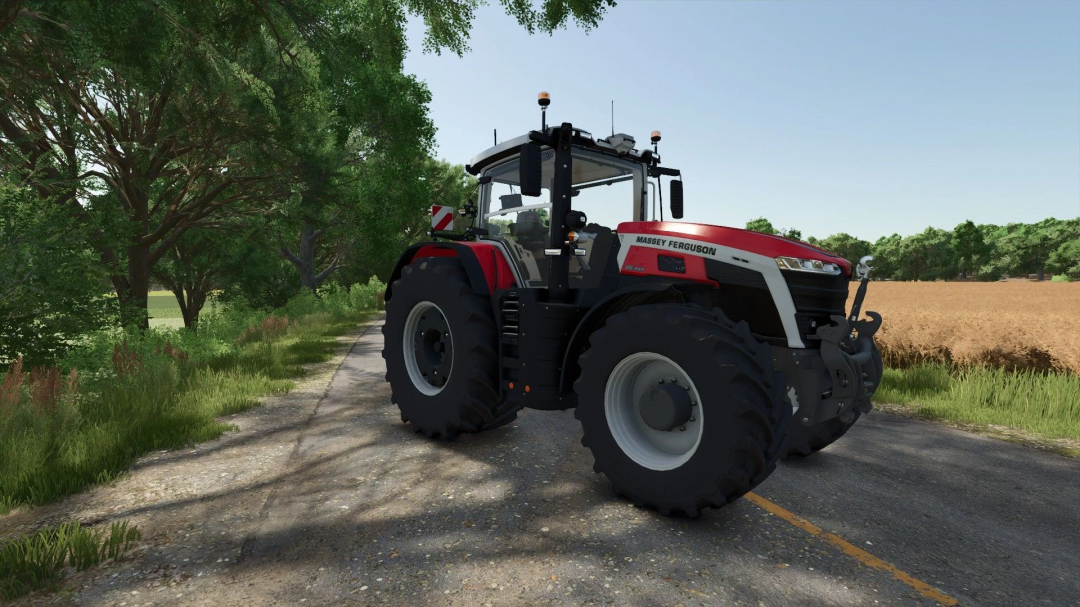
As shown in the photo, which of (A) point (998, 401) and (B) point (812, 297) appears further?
(A) point (998, 401)

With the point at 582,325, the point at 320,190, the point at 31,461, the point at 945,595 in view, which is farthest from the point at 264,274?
the point at 945,595

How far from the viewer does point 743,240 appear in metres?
3.41

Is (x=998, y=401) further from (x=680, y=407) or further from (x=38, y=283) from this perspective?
(x=38, y=283)

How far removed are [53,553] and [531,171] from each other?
337 centimetres

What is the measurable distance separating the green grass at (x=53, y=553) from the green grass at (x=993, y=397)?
719 cm

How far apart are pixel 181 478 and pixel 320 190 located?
37.6 ft

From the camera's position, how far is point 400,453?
4555mm

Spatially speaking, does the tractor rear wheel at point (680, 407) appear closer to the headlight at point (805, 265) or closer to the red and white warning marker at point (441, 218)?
the headlight at point (805, 265)

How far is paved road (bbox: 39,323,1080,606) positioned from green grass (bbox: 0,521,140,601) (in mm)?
215

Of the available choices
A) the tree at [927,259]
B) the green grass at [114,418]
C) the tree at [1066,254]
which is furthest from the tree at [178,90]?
the tree at [927,259]

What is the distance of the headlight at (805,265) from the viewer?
10.9 ft

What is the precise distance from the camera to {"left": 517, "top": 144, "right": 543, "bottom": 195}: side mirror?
12.3 ft

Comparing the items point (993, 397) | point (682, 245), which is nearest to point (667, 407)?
point (682, 245)

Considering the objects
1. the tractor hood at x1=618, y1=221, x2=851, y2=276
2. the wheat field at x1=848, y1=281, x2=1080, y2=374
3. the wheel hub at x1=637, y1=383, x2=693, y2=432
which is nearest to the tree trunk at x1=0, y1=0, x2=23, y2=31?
the tractor hood at x1=618, y1=221, x2=851, y2=276
